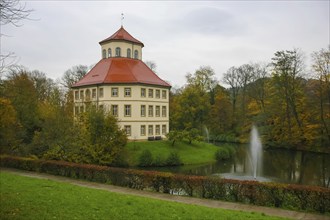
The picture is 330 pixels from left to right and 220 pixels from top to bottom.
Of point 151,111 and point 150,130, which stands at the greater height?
point 151,111

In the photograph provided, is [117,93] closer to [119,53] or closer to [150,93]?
[150,93]

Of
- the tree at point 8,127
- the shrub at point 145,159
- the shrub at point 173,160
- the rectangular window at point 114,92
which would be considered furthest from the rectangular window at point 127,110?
the tree at point 8,127

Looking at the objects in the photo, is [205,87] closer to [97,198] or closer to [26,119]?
[26,119]

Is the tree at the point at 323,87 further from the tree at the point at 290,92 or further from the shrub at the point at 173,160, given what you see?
the shrub at the point at 173,160

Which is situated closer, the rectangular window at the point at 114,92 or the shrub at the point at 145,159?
the shrub at the point at 145,159

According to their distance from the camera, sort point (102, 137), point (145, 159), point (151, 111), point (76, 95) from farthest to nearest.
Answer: point (76, 95) < point (151, 111) < point (145, 159) < point (102, 137)

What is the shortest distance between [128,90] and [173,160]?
36.8ft

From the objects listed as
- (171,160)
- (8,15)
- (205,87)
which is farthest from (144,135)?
(8,15)

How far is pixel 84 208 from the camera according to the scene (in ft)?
32.2

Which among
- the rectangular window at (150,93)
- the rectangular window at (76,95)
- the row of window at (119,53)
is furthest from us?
the rectangular window at (76,95)

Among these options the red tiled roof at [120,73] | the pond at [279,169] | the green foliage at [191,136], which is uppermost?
the red tiled roof at [120,73]

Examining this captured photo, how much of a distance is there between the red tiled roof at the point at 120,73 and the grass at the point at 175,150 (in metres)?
7.87

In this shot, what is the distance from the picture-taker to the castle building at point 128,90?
38.0 meters

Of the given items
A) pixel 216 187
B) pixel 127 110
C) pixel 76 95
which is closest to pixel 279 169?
pixel 216 187
